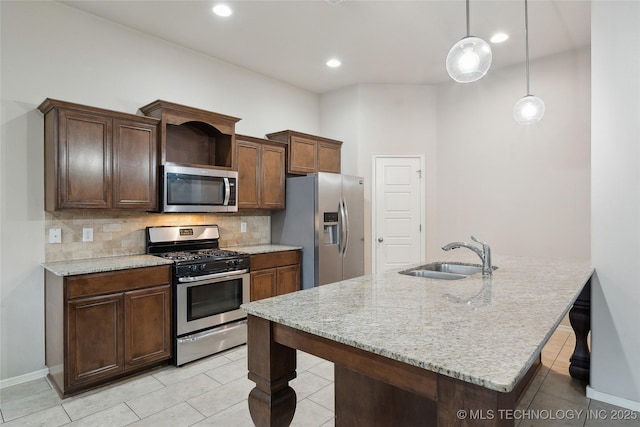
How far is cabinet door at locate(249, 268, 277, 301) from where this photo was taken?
3.68m

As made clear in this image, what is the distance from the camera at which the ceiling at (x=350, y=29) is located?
3066 mm

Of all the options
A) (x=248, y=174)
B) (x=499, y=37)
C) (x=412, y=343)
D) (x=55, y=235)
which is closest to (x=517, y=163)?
(x=499, y=37)

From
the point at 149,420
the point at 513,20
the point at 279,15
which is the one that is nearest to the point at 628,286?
the point at 513,20

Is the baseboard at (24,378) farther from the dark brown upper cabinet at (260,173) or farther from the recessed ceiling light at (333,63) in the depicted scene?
the recessed ceiling light at (333,63)

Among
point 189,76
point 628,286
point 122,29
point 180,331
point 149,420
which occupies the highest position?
point 122,29

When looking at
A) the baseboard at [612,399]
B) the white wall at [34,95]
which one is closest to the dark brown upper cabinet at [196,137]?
the white wall at [34,95]

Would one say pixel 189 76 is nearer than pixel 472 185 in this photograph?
Yes

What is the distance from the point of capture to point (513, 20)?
10.8 ft

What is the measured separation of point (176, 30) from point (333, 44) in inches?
60.9

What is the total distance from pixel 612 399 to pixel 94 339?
3.52 meters

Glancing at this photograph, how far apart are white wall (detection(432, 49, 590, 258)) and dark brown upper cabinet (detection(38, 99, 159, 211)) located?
3618 mm

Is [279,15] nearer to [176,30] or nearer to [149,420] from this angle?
[176,30]

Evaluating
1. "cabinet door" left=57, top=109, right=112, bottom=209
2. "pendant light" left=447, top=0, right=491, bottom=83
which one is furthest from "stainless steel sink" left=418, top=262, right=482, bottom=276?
"cabinet door" left=57, top=109, right=112, bottom=209

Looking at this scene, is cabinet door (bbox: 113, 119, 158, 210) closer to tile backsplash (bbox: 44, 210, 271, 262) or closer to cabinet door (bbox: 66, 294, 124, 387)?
tile backsplash (bbox: 44, 210, 271, 262)
